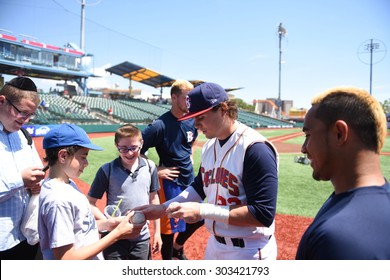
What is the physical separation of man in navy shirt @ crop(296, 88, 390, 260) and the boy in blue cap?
1243 mm

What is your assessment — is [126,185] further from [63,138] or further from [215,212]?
[215,212]

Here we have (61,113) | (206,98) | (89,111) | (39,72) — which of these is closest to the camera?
(206,98)

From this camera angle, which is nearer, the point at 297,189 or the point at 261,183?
the point at 261,183

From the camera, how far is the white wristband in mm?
1865

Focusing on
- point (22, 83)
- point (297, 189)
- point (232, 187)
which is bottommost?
point (297, 189)

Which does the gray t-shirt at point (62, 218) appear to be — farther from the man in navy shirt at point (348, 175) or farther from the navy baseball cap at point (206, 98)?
the man in navy shirt at point (348, 175)

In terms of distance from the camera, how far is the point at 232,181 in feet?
6.43

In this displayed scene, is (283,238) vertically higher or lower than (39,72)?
lower

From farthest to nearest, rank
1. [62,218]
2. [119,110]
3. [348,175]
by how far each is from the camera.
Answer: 1. [119,110]
2. [62,218]
3. [348,175]

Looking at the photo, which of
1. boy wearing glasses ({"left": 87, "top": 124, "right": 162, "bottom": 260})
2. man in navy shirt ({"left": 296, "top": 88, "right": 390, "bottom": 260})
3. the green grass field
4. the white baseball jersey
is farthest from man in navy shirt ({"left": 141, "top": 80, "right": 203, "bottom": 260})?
the green grass field

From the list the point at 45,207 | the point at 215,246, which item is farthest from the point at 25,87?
the point at 215,246

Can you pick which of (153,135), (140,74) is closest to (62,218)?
(153,135)

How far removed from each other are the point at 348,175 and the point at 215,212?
0.94 meters
